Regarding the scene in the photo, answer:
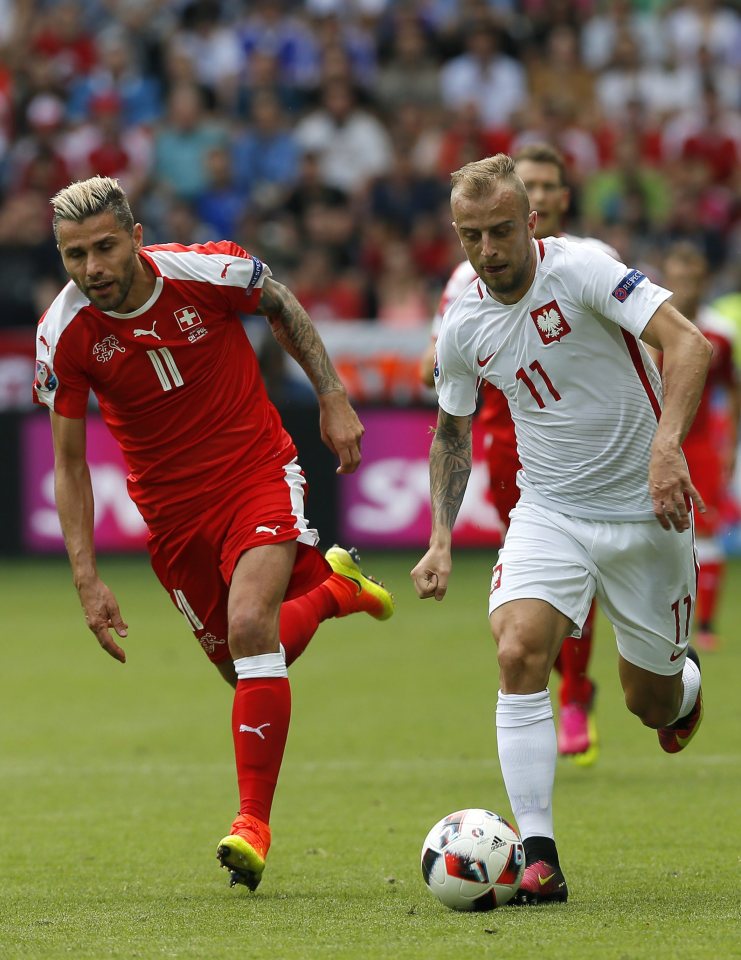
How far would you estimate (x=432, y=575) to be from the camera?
536cm

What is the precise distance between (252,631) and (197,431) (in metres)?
0.81

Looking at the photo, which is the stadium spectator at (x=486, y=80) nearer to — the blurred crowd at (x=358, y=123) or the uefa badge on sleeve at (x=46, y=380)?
the blurred crowd at (x=358, y=123)

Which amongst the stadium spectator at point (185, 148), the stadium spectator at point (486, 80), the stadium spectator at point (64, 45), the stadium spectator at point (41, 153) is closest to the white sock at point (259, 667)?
the stadium spectator at point (41, 153)

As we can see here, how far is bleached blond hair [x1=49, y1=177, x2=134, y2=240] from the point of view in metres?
5.56

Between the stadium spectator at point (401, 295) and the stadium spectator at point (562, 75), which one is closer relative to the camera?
the stadium spectator at point (401, 295)

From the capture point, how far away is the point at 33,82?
19.3m

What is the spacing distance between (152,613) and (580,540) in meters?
8.68

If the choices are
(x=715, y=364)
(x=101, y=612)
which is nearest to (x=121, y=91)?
(x=715, y=364)

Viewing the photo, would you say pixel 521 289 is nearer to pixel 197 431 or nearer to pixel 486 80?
pixel 197 431

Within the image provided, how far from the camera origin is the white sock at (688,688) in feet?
19.8

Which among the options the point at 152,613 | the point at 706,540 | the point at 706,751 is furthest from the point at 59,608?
the point at 706,751

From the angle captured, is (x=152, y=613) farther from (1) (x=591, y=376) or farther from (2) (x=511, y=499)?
(1) (x=591, y=376)

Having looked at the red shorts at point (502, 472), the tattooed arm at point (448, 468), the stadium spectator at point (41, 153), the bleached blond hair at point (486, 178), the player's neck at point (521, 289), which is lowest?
the stadium spectator at point (41, 153)

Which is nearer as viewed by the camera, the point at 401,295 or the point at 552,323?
the point at 552,323
